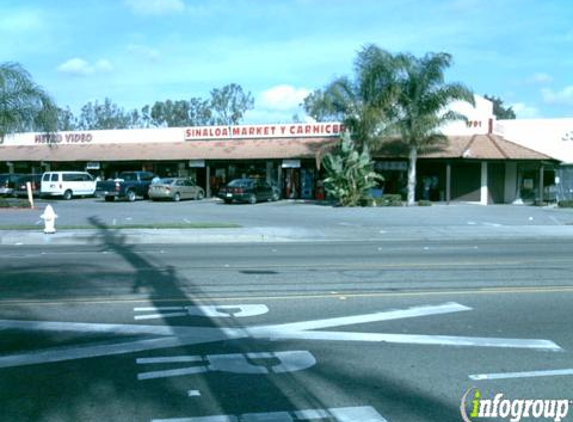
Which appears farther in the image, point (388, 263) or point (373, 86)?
point (373, 86)

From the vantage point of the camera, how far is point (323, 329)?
7.86 meters

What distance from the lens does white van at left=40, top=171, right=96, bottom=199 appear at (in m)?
43.0

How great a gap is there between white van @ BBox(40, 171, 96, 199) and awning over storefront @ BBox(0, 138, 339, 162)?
3.56 meters

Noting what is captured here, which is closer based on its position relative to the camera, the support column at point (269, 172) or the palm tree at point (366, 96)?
the palm tree at point (366, 96)

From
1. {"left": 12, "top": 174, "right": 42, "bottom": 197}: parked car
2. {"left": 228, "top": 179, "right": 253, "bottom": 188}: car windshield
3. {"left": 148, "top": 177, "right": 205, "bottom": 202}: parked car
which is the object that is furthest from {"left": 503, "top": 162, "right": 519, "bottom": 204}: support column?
{"left": 12, "top": 174, "right": 42, "bottom": 197}: parked car

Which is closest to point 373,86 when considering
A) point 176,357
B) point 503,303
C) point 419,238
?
point 419,238

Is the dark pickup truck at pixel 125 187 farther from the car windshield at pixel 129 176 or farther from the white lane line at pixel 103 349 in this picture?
the white lane line at pixel 103 349

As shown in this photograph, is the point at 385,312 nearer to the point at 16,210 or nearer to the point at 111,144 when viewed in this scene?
the point at 16,210

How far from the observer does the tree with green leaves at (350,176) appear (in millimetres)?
35156

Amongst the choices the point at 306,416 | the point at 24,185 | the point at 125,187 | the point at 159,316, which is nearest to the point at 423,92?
the point at 125,187

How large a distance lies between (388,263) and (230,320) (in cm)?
639

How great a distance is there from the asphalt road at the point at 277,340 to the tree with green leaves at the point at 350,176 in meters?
21.8

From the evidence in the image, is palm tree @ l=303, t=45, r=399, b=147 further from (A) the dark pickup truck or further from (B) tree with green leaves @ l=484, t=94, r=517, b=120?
(B) tree with green leaves @ l=484, t=94, r=517, b=120

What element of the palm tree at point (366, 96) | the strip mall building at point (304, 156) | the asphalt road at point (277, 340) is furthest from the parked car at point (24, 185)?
the asphalt road at point (277, 340)
